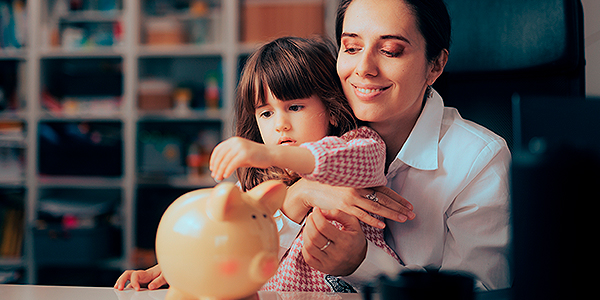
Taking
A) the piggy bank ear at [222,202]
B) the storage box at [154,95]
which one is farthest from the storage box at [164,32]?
the piggy bank ear at [222,202]

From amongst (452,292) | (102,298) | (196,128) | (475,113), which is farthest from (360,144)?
(196,128)

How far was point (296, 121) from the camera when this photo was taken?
2.92 ft

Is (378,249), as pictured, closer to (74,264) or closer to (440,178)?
(440,178)

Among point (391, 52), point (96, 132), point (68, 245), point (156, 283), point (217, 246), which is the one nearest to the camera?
point (217, 246)

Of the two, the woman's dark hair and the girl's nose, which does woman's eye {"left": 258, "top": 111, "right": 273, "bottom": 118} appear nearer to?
the girl's nose

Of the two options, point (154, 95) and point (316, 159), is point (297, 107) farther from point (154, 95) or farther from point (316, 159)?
point (154, 95)

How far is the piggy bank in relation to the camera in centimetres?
49

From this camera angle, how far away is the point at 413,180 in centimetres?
94

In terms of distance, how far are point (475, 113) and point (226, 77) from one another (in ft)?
5.74

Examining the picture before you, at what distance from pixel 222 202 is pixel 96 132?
2.74 meters

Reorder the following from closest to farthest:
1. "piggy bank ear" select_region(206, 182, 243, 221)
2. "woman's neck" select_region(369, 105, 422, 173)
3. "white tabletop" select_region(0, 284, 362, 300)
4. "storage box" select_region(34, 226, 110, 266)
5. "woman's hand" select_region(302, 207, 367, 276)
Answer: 1. "piggy bank ear" select_region(206, 182, 243, 221)
2. "white tabletop" select_region(0, 284, 362, 300)
3. "woman's hand" select_region(302, 207, 367, 276)
4. "woman's neck" select_region(369, 105, 422, 173)
5. "storage box" select_region(34, 226, 110, 266)

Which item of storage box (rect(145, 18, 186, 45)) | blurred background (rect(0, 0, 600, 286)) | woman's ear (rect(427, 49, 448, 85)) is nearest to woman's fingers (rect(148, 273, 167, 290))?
woman's ear (rect(427, 49, 448, 85))

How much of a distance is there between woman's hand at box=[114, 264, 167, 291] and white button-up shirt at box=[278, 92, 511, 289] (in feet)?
0.95

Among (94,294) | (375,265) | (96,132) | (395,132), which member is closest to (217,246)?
(94,294)
